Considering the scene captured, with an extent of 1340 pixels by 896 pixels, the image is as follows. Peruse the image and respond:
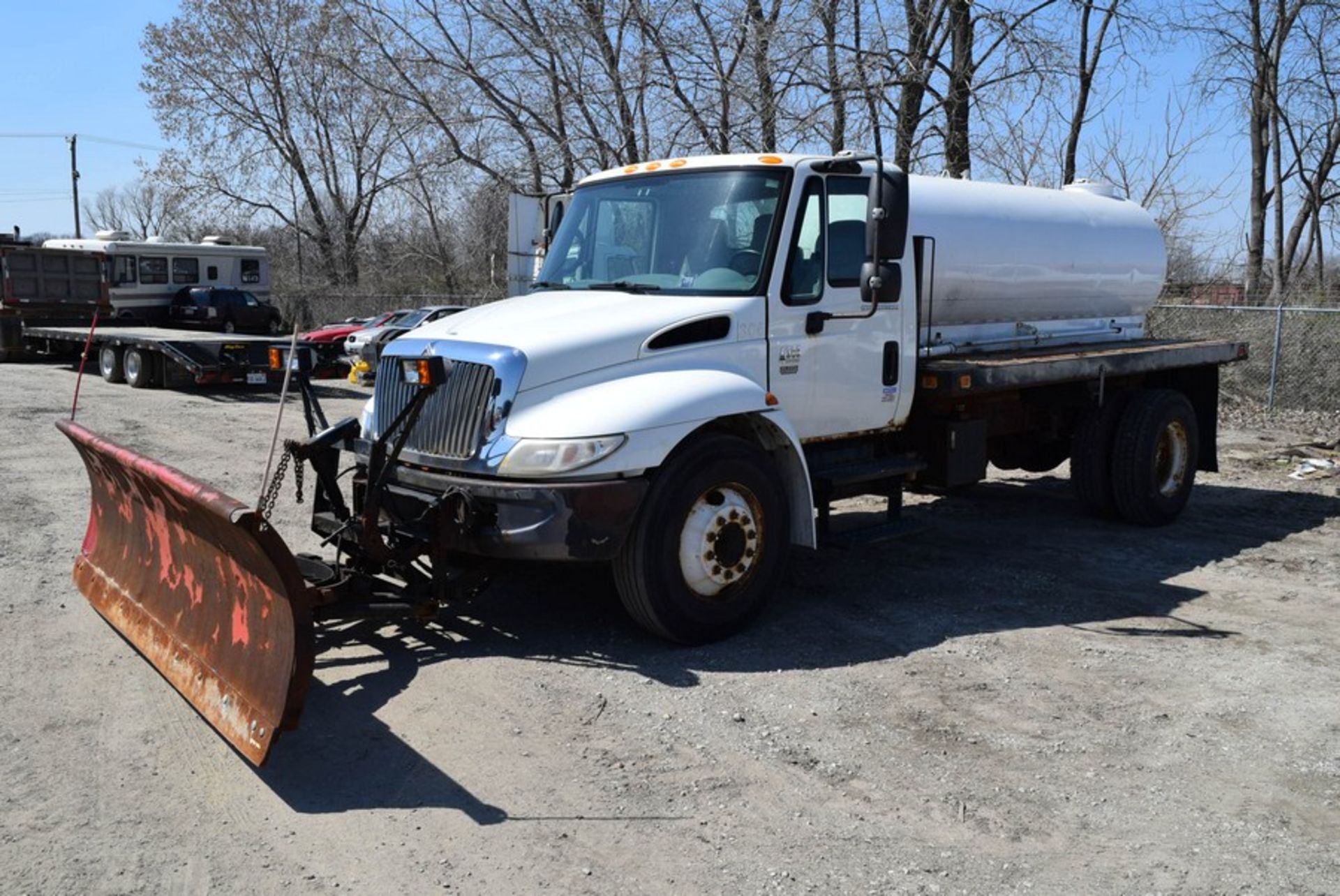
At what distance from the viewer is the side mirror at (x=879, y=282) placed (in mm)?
6582

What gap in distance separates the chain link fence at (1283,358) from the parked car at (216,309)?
25216 millimetres

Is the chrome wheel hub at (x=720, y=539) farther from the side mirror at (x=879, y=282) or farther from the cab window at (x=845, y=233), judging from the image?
the cab window at (x=845, y=233)

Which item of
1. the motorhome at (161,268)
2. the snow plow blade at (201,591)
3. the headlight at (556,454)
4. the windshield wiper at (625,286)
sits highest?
the motorhome at (161,268)

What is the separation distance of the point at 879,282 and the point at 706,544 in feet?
5.96

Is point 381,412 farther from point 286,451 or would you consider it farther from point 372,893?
point 372,893

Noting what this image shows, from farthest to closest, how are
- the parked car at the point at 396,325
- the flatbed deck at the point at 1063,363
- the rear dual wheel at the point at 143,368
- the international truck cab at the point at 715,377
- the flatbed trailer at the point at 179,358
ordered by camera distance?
the parked car at the point at 396,325 → the rear dual wheel at the point at 143,368 → the flatbed trailer at the point at 179,358 → the flatbed deck at the point at 1063,363 → the international truck cab at the point at 715,377

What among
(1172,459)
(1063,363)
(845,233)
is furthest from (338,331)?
(845,233)

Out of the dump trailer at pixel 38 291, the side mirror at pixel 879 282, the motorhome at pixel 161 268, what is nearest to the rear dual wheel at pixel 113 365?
the dump trailer at pixel 38 291

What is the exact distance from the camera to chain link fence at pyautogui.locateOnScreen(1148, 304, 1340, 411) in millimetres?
16250

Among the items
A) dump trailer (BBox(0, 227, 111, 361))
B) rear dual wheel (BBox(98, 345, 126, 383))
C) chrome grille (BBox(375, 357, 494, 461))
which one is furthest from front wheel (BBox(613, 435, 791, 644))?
dump trailer (BBox(0, 227, 111, 361))

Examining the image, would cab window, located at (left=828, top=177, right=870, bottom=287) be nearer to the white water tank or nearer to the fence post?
the white water tank

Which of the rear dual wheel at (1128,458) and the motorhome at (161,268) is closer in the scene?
the rear dual wheel at (1128,458)

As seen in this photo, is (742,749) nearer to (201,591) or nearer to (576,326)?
(576,326)

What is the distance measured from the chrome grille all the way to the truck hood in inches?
7.5
